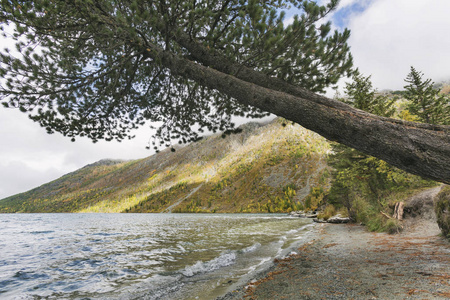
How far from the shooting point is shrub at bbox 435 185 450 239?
7.12 meters

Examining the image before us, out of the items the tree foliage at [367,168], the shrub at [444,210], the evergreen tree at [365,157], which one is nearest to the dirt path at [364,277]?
the shrub at [444,210]

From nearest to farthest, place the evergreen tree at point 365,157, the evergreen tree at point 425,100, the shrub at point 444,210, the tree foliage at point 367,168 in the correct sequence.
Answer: the shrub at point 444,210 < the tree foliage at point 367,168 < the evergreen tree at point 365,157 < the evergreen tree at point 425,100

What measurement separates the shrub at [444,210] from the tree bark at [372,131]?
5.36 meters

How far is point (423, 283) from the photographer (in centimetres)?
372

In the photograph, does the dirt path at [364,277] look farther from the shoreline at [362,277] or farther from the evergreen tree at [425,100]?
the evergreen tree at [425,100]

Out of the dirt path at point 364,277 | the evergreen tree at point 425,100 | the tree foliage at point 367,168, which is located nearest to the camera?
the dirt path at point 364,277

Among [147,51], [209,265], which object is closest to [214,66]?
[147,51]

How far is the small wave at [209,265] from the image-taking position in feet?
21.7

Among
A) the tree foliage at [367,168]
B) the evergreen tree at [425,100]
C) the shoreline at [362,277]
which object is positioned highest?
the evergreen tree at [425,100]

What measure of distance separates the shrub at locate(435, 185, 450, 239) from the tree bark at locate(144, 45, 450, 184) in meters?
5.36

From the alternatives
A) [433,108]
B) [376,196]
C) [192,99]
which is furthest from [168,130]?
[433,108]

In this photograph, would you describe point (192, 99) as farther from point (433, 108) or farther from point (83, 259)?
point (433, 108)

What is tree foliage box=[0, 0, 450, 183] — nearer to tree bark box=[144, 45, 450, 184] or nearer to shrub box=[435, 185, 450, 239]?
tree bark box=[144, 45, 450, 184]

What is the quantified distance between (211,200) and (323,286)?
17657cm
